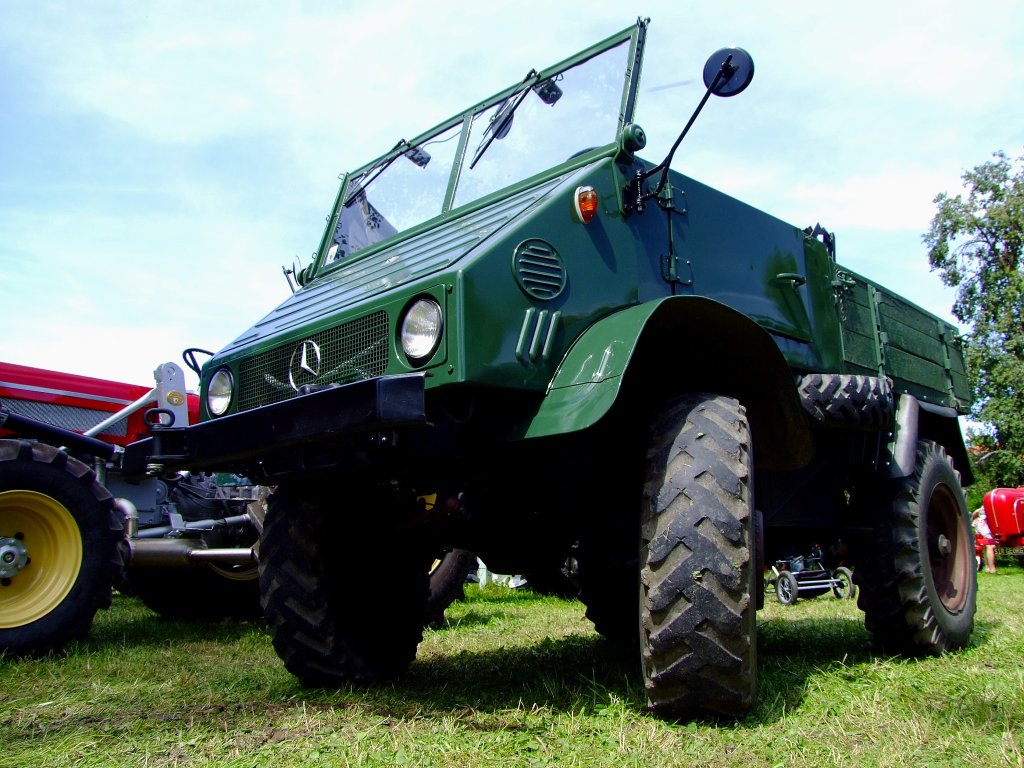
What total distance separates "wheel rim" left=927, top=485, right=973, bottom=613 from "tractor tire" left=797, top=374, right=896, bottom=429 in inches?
39.9

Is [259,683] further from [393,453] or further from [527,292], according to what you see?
[527,292]

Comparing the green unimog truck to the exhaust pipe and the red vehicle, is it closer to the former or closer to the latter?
the exhaust pipe

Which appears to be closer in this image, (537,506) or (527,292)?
(527,292)

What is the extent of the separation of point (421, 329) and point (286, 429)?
0.58 m

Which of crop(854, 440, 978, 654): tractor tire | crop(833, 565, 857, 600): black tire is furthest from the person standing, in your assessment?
crop(854, 440, 978, 654): tractor tire

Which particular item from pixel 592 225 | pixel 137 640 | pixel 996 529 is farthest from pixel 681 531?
pixel 996 529

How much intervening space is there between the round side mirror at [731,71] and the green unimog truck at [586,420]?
0.05 feet

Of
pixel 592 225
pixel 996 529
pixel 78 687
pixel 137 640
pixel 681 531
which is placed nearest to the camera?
pixel 681 531

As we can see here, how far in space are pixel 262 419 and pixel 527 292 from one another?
1.05 metres

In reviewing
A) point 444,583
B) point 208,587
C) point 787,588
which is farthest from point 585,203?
point 787,588

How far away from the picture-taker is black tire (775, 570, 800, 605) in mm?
9742

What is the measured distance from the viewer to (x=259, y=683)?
420cm

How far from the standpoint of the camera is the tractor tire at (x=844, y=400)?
4.53 meters

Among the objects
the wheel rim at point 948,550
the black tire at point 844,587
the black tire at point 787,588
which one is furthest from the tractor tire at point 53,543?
the black tire at point 844,587
